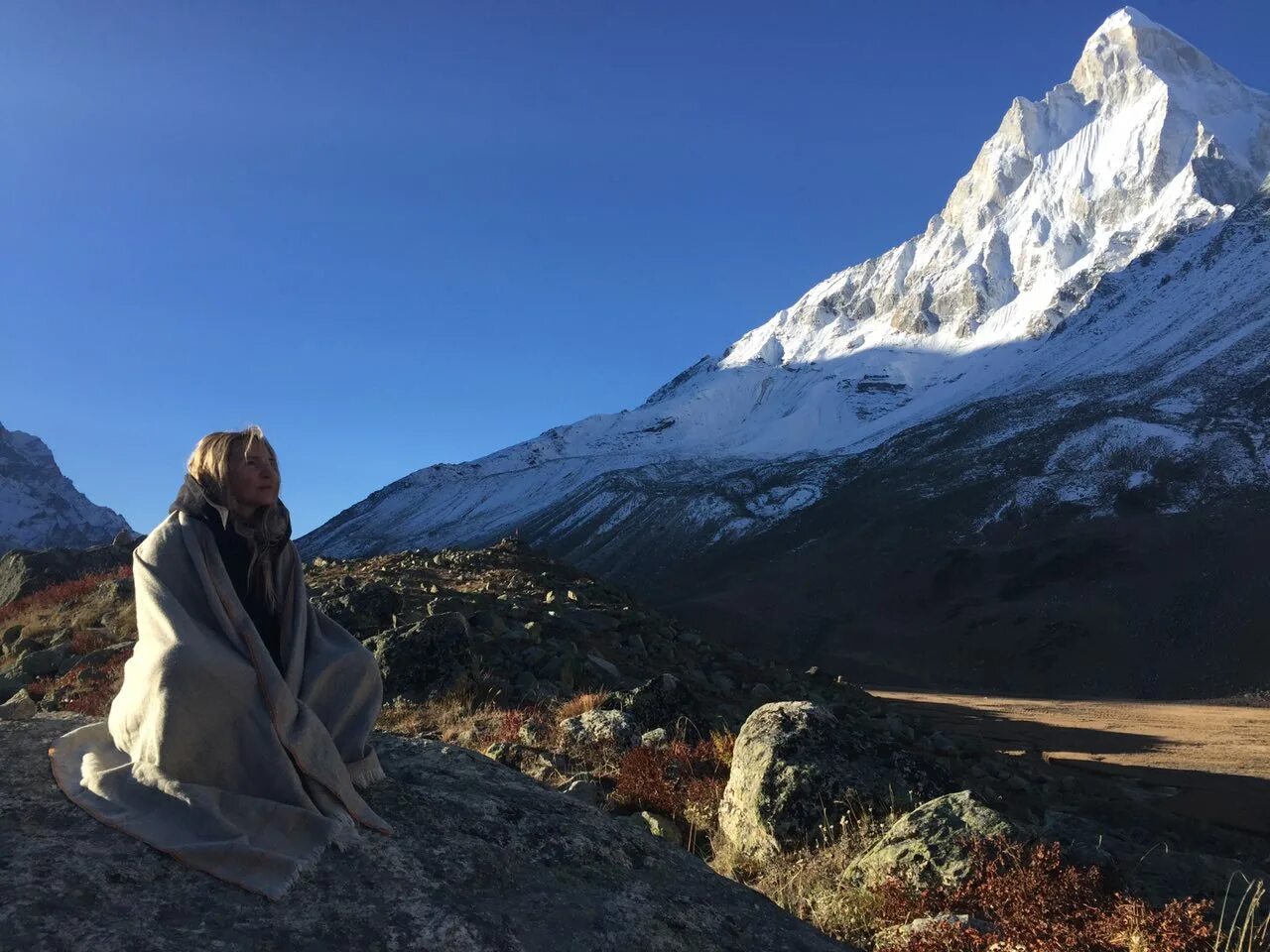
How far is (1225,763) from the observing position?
52.6 ft

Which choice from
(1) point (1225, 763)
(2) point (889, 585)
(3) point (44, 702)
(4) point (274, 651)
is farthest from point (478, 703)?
(2) point (889, 585)

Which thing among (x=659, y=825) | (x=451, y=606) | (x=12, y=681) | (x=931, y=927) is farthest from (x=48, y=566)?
(x=931, y=927)

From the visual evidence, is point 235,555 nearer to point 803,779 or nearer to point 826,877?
point 826,877

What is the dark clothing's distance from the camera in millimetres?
3389

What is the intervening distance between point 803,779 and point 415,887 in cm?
299

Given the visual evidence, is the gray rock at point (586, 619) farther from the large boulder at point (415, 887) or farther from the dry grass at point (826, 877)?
the large boulder at point (415, 887)

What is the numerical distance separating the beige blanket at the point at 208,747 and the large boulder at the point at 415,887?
0.08m

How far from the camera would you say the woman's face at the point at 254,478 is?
11.2 ft

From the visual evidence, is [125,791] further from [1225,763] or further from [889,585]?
[889,585]

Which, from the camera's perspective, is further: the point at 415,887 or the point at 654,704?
the point at 654,704

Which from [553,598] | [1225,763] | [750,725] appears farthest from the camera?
[1225,763]

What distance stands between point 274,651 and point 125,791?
0.70 m

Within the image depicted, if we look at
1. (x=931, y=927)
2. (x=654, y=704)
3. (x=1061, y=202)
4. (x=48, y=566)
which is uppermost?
(x=1061, y=202)

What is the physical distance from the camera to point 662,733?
24.1 ft
